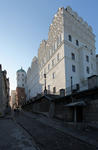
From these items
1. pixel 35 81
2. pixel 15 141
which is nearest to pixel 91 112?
pixel 15 141

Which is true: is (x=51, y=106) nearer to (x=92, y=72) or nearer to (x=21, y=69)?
(x=92, y=72)

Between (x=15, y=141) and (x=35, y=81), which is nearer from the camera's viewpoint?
(x=15, y=141)

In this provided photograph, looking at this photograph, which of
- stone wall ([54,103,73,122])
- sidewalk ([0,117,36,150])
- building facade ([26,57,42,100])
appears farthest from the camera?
building facade ([26,57,42,100])

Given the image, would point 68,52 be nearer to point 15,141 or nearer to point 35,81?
point 15,141

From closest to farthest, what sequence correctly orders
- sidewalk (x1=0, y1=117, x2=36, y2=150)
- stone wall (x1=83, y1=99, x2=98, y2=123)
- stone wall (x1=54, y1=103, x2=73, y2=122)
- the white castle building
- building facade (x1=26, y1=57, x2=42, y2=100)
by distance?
sidewalk (x1=0, y1=117, x2=36, y2=150) → stone wall (x1=83, y1=99, x2=98, y2=123) → stone wall (x1=54, y1=103, x2=73, y2=122) → the white castle building → building facade (x1=26, y1=57, x2=42, y2=100)

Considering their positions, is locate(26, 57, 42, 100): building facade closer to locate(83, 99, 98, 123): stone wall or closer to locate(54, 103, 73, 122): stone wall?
locate(54, 103, 73, 122): stone wall

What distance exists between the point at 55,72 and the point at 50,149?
2978 cm

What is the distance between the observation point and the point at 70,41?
109 ft

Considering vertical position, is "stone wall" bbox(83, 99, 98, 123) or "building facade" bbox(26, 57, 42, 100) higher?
"building facade" bbox(26, 57, 42, 100)

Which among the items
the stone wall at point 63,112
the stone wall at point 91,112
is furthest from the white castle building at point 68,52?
the stone wall at point 91,112

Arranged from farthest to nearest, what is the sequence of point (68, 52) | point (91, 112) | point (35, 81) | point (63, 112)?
point (35, 81) → point (68, 52) → point (63, 112) → point (91, 112)

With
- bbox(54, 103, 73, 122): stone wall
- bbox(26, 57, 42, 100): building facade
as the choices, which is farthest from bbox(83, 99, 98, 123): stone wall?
bbox(26, 57, 42, 100): building facade

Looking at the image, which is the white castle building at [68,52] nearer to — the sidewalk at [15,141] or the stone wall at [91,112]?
the stone wall at [91,112]

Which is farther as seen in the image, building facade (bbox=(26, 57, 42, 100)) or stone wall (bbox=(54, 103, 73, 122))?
building facade (bbox=(26, 57, 42, 100))
